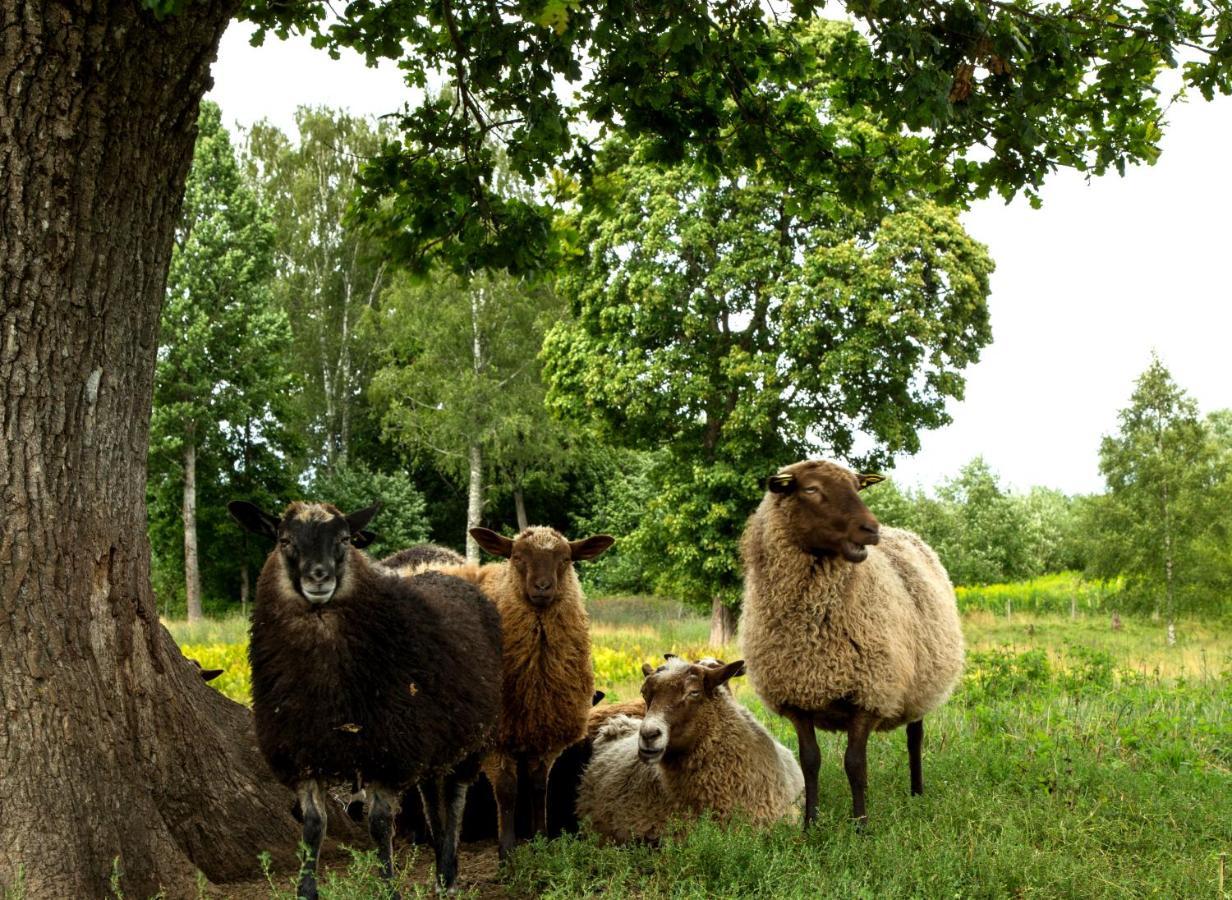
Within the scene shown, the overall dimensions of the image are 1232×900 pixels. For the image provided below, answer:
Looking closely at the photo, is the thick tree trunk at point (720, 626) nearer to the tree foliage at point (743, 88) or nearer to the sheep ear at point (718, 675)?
the tree foliage at point (743, 88)

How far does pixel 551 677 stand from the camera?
7.30 m

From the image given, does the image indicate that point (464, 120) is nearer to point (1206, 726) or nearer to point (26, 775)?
point (26, 775)

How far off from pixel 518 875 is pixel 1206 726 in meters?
7.04

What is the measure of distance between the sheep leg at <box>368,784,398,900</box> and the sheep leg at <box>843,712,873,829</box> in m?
3.14

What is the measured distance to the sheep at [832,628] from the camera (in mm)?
7566

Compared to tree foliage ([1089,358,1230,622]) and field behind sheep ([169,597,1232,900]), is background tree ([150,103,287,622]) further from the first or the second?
field behind sheep ([169,597,1232,900])

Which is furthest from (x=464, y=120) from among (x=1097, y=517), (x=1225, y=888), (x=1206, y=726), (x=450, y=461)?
(x=450, y=461)

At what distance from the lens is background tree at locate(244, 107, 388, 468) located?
46.4 metres

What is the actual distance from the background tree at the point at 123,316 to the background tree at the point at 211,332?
Answer: 28822mm

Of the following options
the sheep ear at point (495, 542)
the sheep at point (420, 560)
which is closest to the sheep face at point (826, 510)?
the sheep ear at point (495, 542)

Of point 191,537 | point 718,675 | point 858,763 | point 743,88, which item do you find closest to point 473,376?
point 191,537

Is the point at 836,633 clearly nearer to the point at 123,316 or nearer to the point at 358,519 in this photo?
the point at 358,519

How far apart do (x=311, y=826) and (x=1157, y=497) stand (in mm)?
31835

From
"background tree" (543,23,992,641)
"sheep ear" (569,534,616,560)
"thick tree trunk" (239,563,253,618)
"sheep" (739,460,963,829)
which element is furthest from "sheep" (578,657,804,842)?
"thick tree trunk" (239,563,253,618)
